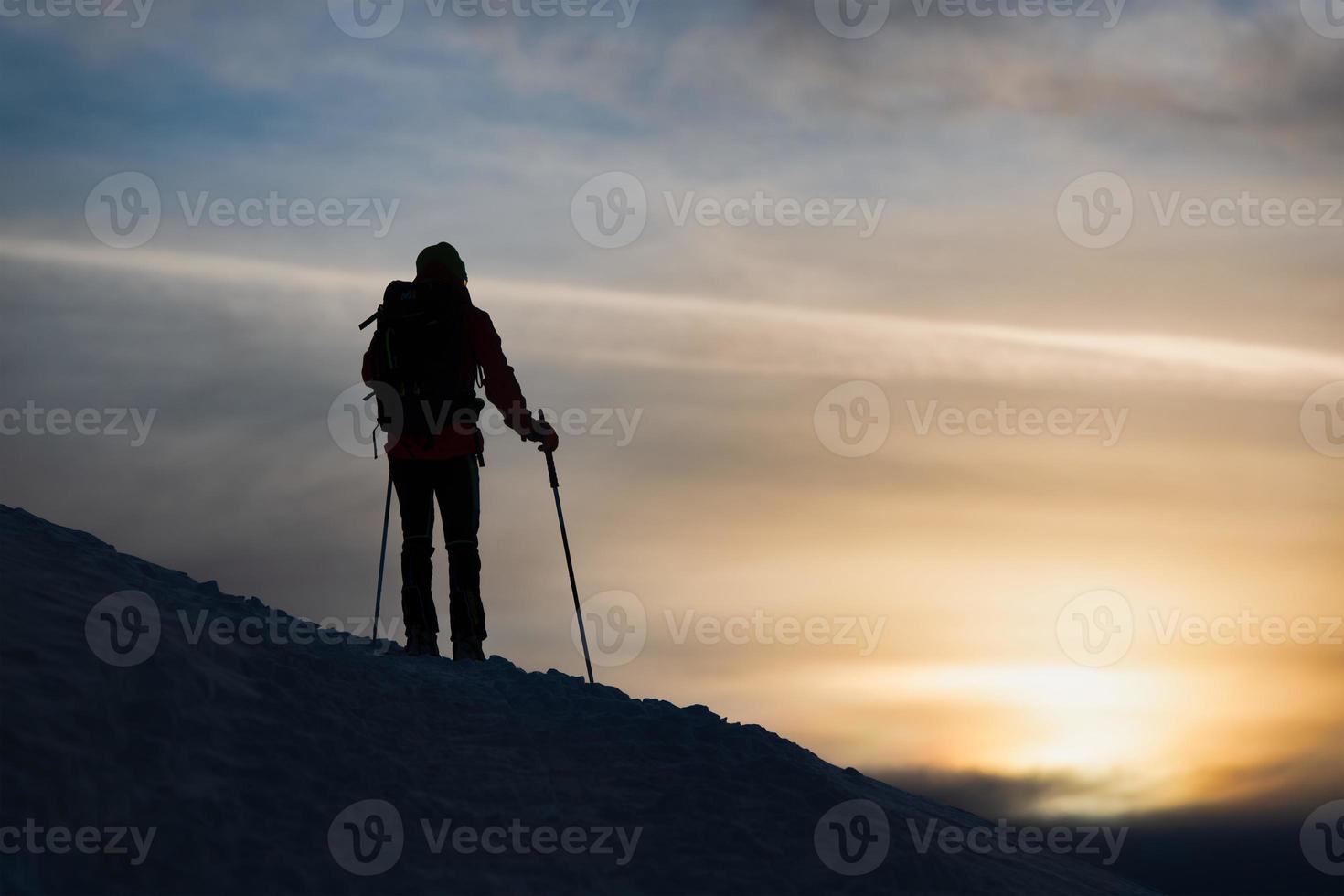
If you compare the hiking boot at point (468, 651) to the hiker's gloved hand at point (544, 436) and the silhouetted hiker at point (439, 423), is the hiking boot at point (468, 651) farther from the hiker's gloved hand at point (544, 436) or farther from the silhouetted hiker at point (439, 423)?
the hiker's gloved hand at point (544, 436)

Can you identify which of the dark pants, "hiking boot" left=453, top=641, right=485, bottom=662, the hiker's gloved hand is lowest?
"hiking boot" left=453, top=641, right=485, bottom=662

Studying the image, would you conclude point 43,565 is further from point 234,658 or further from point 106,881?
point 106,881

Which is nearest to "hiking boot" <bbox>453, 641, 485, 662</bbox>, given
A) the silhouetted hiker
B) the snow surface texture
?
the silhouetted hiker

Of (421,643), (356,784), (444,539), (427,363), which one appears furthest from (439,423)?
(356,784)

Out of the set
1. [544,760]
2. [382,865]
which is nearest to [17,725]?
[382,865]

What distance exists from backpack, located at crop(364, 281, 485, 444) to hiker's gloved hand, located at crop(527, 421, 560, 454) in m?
0.55

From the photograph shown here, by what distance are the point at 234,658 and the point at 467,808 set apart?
2.06m

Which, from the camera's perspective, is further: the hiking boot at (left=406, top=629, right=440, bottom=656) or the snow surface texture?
the hiking boot at (left=406, top=629, right=440, bottom=656)

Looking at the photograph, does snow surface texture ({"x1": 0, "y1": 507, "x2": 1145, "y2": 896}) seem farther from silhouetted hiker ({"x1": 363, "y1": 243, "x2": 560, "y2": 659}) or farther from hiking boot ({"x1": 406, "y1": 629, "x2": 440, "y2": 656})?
silhouetted hiker ({"x1": 363, "y1": 243, "x2": 560, "y2": 659})

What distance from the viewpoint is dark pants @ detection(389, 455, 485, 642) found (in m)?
11.9

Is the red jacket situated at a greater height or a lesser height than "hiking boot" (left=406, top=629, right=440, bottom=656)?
greater

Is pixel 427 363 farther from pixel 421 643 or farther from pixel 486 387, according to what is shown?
pixel 421 643

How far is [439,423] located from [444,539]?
3.46ft

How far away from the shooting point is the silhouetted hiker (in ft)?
39.2
